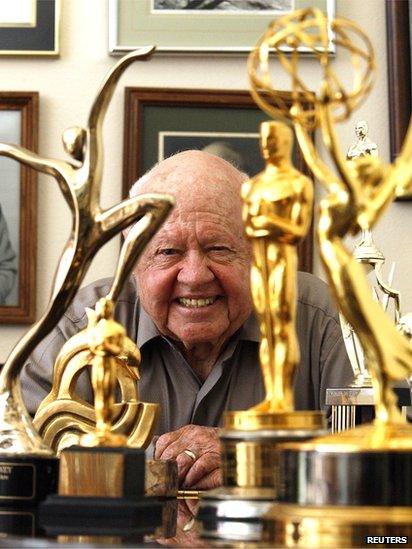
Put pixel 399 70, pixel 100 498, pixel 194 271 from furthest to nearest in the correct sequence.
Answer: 1. pixel 399 70
2. pixel 194 271
3. pixel 100 498

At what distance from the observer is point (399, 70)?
2.58 m

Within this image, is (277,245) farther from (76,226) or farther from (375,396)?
(76,226)

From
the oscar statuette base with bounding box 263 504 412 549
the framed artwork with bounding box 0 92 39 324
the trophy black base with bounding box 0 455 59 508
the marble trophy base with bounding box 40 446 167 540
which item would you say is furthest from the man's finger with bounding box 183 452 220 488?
the framed artwork with bounding box 0 92 39 324

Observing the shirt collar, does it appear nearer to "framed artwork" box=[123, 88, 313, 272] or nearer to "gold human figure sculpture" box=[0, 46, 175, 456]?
"framed artwork" box=[123, 88, 313, 272]

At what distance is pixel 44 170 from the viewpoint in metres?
1.02

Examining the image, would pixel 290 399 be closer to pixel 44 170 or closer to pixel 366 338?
pixel 366 338

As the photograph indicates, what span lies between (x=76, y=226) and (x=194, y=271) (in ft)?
3.50

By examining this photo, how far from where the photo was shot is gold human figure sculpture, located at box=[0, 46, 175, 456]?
0.98 m

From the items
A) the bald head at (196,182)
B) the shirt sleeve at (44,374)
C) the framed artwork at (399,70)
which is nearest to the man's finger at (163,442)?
the shirt sleeve at (44,374)

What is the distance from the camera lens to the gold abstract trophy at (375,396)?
2.29 ft

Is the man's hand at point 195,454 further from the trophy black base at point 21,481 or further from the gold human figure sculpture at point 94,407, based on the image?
the trophy black base at point 21,481

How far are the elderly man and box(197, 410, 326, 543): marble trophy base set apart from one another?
1192 mm

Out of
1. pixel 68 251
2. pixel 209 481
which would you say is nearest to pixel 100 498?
pixel 68 251

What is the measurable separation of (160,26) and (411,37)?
0.54 m
